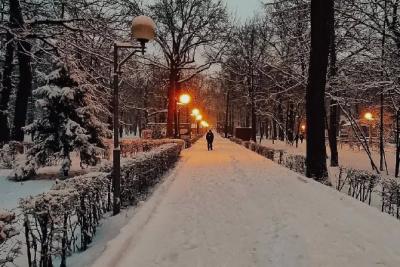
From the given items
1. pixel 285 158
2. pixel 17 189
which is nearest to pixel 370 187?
pixel 285 158

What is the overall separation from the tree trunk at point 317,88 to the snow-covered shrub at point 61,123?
8237 millimetres

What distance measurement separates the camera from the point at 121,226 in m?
7.77

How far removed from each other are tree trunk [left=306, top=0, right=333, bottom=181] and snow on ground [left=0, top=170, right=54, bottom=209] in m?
8.78

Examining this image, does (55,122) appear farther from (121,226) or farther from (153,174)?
(121,226)

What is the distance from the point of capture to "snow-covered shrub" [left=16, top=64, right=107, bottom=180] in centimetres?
1734

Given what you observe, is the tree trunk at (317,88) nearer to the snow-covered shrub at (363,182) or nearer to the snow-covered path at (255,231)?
the snow-covered shrub at (363,182)

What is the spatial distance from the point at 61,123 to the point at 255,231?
12.0 metres

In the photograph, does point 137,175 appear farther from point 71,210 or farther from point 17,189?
point 17,189

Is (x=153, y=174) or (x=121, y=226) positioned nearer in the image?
(x=121, y=226)

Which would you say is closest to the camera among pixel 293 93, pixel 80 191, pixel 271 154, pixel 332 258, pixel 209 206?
pixel 332 258

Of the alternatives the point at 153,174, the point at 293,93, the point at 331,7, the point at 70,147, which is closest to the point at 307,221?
the point at 153,174

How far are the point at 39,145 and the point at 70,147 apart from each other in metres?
1.15

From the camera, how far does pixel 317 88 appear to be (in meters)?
15.1

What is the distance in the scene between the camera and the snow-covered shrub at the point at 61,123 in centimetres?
1734
